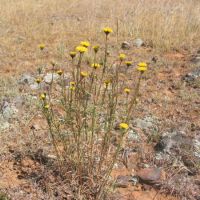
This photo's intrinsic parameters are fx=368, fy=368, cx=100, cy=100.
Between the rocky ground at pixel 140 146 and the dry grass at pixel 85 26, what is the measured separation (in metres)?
1.41

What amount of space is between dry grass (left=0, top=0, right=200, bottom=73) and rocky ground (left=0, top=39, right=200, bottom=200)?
1.41m

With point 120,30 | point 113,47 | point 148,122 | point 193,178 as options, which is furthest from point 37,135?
point 120,30

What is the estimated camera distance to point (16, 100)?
4.91 metres

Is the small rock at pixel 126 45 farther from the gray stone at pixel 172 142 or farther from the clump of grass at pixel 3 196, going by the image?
the clump of grass at pixel 3 196

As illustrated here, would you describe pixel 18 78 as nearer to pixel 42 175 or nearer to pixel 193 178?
pixel 42 175

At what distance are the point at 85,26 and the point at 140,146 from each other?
494 cm

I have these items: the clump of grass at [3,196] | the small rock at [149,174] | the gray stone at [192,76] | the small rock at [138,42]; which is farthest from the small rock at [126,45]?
the clump of grass at [3,196]

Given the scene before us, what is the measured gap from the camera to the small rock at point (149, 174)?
3529mm

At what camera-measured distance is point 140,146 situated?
13.2ft

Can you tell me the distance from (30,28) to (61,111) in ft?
13.5

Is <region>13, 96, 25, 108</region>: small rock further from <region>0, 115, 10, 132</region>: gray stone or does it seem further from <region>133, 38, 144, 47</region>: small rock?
<region>133, 38, 144, 47</region>: small rock

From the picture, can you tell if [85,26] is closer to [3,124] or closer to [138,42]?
[138,42]

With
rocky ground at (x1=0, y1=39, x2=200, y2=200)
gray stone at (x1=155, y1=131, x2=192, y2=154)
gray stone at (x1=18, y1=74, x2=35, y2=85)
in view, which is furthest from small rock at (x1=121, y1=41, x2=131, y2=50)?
gray stone at (x1=155, y1=131, x2=192, y2=154)

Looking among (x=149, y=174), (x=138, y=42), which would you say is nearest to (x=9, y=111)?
(x=149, y=174)
